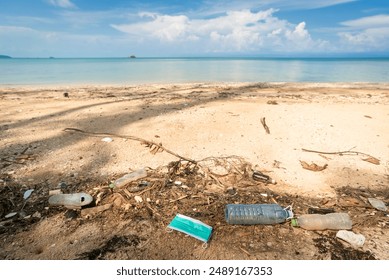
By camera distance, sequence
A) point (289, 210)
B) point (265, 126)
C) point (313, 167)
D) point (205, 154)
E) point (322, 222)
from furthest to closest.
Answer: point (265, 126) < point (205, 154) < point (313, 167) < point (289, 210) < point (322, 222)

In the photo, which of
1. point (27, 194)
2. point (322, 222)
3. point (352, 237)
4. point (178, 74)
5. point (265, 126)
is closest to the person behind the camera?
point (352, 237)

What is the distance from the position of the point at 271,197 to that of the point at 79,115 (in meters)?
4.79

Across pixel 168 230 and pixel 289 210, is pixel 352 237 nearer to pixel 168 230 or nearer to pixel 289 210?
pixel 289 210

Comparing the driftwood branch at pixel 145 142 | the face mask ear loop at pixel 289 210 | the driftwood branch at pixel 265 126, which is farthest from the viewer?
the driftwood branch at pixel 265 126

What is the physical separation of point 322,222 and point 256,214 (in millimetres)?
591

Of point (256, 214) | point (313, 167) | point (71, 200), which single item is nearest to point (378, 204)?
point (313, 167)

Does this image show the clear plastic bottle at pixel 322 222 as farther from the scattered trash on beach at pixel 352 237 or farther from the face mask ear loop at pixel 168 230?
the face mask ear loop at pixel 168 230

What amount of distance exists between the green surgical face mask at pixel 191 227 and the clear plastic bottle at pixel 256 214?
25cm

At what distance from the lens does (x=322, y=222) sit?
7.38 ft

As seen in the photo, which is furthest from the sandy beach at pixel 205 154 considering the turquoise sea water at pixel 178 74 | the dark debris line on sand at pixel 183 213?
the turquoise sea water at pixel 178 74

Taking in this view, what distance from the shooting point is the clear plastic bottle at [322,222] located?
2.23 meters

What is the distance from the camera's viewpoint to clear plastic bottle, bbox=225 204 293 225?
2285 millimetres

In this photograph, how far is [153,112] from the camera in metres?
5.89
